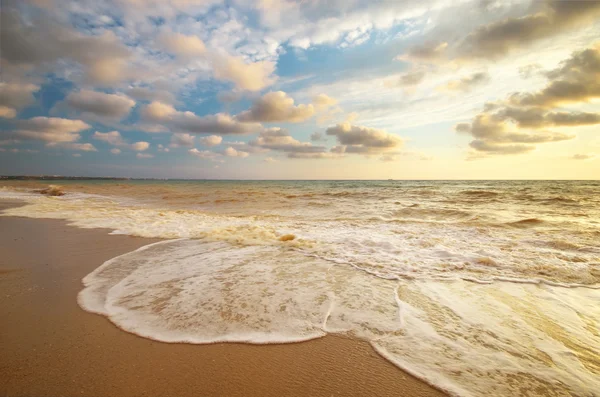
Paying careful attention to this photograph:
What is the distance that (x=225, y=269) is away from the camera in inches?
193

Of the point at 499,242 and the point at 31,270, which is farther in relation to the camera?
the point at 499,242

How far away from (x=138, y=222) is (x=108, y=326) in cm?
786

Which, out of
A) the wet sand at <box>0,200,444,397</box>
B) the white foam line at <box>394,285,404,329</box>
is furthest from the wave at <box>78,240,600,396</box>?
the wet sand at <box>0,200,444,397</box>

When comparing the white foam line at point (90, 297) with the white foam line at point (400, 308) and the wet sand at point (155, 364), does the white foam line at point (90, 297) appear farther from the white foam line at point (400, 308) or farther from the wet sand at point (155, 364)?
the white foam line at point (400, 308)

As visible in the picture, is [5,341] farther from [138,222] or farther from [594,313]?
[138,222]

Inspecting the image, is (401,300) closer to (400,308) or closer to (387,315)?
(400,308)

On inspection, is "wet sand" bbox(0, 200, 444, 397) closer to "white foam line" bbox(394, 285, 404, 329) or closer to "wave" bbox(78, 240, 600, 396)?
"wave" bbox(78, 240, 600, 396)

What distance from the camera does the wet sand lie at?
208 centimetres

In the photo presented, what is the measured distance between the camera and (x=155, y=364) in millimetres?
2348

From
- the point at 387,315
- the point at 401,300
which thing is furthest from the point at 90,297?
the point at 401,300

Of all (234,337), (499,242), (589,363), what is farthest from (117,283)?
(499,242)

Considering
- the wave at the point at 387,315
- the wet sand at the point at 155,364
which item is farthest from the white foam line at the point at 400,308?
the wet sand at the point at 155,364

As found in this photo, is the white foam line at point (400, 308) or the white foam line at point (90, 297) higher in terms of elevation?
the white foam line at point (90, 297)

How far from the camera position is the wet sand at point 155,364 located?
6.84 feet
